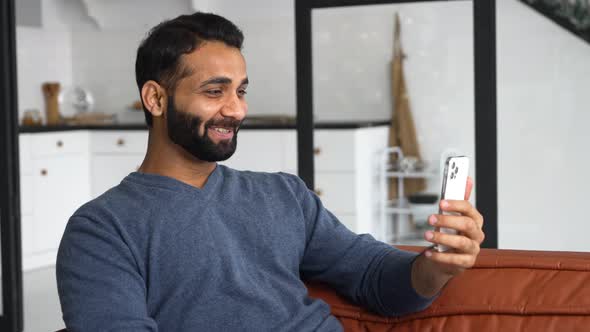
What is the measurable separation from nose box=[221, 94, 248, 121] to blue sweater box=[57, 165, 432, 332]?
0.14 metres

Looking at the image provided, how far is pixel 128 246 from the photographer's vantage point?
4.66 ft

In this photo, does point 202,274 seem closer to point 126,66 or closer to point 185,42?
point 185,42

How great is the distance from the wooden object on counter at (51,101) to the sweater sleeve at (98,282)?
461 centimetres

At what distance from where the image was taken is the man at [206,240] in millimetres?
1392

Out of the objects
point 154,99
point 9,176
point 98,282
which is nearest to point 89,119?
point 9,176

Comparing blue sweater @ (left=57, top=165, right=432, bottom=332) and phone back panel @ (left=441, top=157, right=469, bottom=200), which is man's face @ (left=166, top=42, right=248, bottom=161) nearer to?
blue sweater @ (left=57, top=165, right=432, bottom=332)

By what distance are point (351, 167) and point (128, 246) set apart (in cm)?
209

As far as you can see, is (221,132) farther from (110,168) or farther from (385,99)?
(110,168)

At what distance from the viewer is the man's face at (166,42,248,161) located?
1.52m

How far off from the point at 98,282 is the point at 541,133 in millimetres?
2020

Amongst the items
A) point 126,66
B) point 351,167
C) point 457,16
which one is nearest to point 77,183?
point 126,66

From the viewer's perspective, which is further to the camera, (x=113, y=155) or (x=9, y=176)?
(x=113, y=155)

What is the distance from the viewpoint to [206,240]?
1.49 m

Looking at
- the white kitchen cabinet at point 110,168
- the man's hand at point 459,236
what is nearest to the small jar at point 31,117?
the white kitchen cabinet at point 110,168
